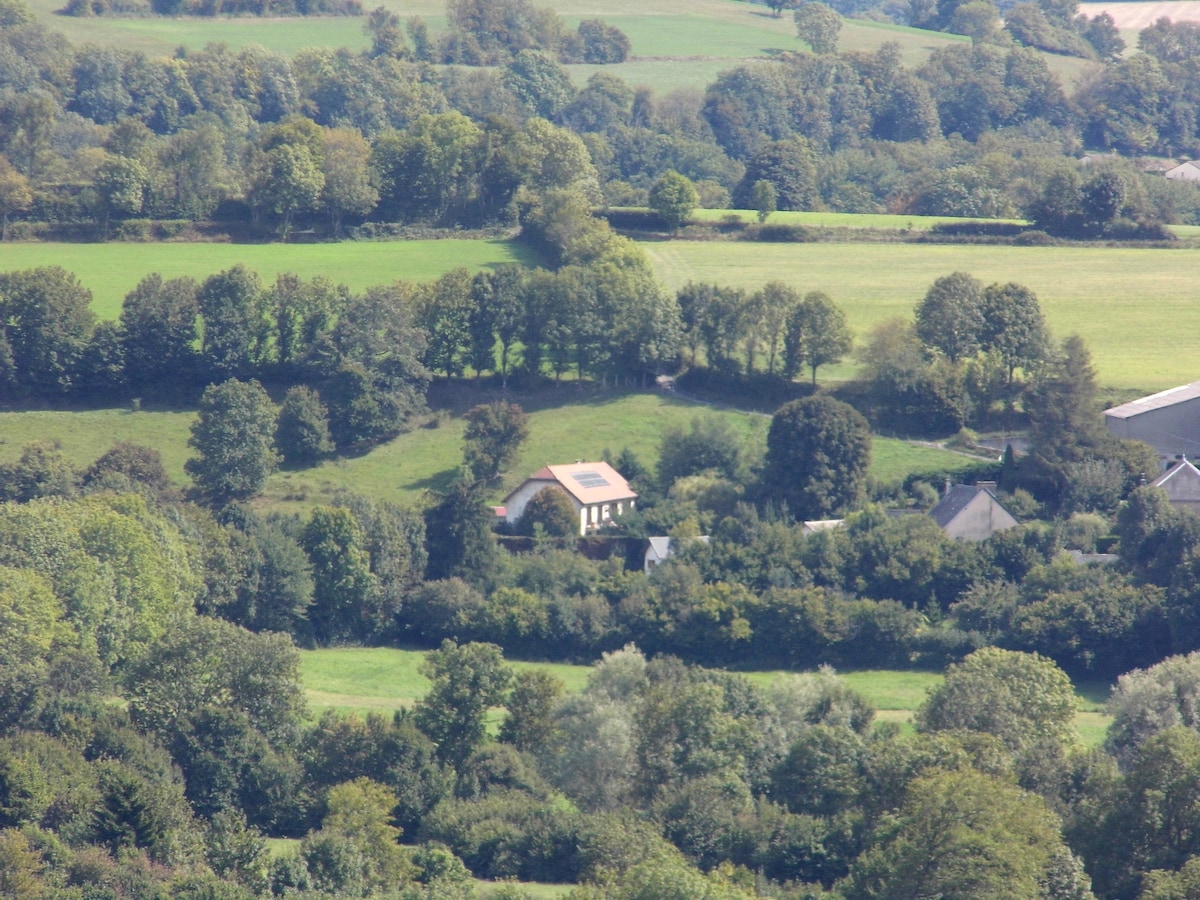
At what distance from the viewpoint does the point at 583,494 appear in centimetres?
6944

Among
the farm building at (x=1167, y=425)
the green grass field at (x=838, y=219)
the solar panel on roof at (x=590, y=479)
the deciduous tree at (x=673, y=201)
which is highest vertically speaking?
the deciduous tree at (x=673, y=201)

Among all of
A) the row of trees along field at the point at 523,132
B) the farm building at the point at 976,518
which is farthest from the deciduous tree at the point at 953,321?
the row of trees along field at the point at 523,132

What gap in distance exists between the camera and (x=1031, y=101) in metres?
156

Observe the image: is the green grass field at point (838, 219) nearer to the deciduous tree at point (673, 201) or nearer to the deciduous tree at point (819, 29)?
the deciduous tree at point (673, 201)

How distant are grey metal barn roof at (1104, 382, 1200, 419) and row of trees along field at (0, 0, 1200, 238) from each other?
2792 cm

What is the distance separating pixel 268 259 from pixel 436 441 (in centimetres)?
2139

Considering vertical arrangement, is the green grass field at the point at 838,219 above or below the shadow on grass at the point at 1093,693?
above

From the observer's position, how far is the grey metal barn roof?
72062 millimetres

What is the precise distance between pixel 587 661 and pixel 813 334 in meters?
22.2

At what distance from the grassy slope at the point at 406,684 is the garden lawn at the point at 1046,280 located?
74.3 ft

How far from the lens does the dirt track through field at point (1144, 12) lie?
188125mm

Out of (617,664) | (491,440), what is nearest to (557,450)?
(491,440)

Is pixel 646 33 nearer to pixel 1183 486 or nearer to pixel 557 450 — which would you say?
pixel 557 450

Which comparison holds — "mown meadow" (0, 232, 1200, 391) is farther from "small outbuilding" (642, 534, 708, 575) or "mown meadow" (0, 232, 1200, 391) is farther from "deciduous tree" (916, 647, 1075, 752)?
"deciduous tree" (916, 647, 1075, 752)
